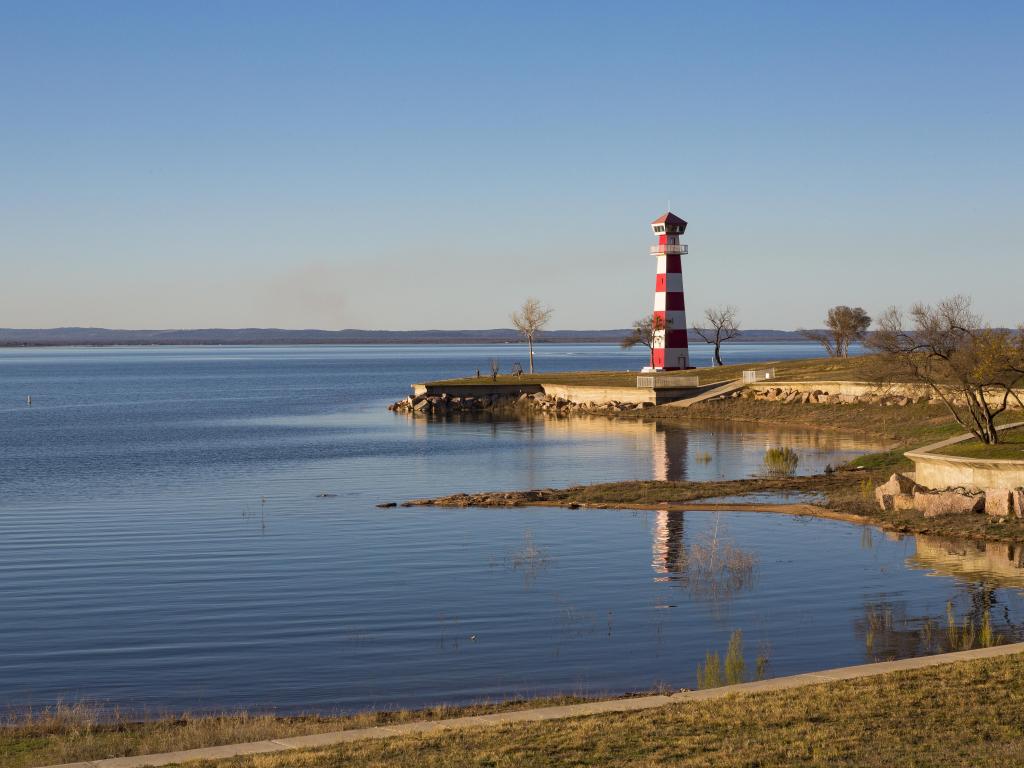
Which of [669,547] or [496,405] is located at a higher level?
[496,405]

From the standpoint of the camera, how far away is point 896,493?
114ft

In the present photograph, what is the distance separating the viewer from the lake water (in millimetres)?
18516

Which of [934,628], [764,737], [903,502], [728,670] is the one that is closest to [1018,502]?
[903,502]

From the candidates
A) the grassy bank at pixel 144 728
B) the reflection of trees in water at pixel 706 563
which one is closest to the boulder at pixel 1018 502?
the reflection of trees in water at pixel 706 563

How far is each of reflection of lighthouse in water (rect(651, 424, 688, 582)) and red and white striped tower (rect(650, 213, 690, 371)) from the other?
39.1 meters

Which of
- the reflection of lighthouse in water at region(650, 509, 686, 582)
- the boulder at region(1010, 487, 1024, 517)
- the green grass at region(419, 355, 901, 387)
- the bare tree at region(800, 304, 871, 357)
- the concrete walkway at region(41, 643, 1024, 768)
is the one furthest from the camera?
the bare tree at region(800, 304, 871, 357)

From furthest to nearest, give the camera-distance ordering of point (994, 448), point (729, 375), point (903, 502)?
point (729, 375) → point (994, 448) → point (903, 502)

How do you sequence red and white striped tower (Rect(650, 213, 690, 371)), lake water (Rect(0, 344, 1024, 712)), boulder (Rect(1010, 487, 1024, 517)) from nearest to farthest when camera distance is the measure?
lake water (Rect(0, 344, 1024, 712))
boulder (Rect(1010, 487, 1024, 517))
red and white striped tower (Rect(650, 213, 690, 371))

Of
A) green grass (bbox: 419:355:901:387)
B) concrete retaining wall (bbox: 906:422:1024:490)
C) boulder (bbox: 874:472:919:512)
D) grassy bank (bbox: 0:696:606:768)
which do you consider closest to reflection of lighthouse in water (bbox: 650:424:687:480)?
boulder (bbox: 874:472:919:512)

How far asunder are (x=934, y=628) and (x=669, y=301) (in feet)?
265

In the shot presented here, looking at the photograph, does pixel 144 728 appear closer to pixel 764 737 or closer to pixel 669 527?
pixel 764 737

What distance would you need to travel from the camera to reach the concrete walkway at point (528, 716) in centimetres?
1218

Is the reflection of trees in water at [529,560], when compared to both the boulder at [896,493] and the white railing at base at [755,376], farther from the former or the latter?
the white railing at base at [755,376]

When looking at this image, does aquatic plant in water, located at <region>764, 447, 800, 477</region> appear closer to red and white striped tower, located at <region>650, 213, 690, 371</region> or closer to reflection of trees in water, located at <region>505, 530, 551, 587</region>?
reflection of trees in water, located at <region>505, 530, 551, 587</region>
